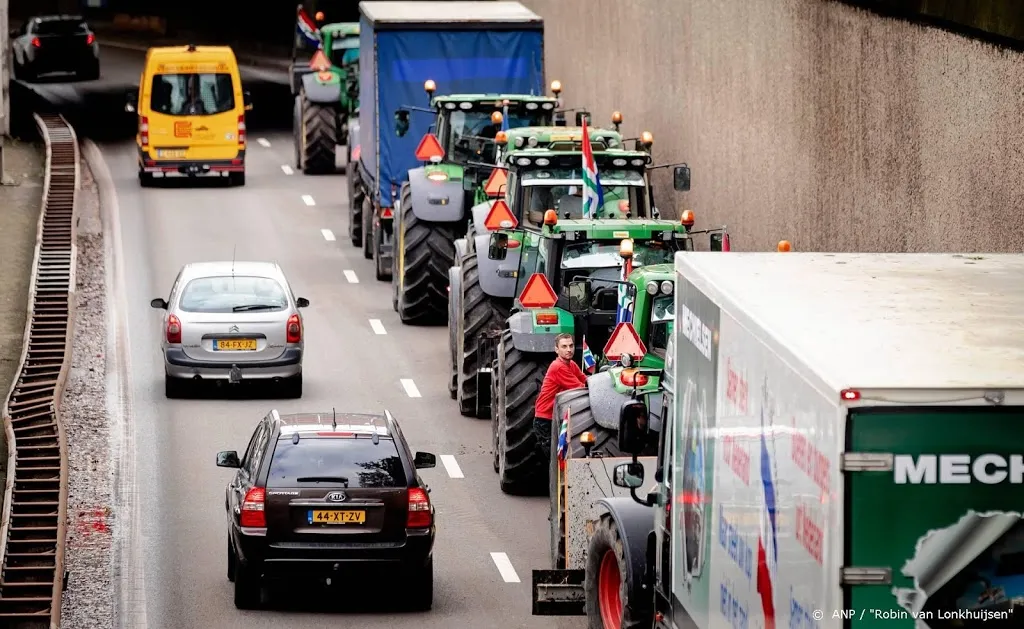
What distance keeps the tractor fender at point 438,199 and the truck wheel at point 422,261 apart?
0.20 m

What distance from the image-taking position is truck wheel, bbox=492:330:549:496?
18.7 m

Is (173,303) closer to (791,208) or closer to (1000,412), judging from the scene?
(791,208)

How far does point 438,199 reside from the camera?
26406 mm

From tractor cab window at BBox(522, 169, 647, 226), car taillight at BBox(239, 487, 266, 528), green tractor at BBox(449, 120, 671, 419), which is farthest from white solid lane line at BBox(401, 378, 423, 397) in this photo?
car taillight at BBox(239, 487, 266, 528)

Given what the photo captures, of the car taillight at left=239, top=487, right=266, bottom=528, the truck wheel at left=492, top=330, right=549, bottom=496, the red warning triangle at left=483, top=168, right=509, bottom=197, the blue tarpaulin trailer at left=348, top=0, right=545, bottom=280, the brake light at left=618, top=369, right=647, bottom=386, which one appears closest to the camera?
the car taillight at left=239, top=487, right=266, bottom=528

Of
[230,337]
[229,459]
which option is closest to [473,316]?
[230,337]

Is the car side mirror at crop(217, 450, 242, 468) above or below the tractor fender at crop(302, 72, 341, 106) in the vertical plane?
below

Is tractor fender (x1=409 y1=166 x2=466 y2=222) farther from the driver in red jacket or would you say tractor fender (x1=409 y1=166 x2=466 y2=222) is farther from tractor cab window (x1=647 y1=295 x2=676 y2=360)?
tractor cab window (x1=647 y1=295 x2=676 y2=360)

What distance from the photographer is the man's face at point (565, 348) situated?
17250 millimetres

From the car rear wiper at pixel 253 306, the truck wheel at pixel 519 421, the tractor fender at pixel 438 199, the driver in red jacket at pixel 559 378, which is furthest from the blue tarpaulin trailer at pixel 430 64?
the driver in red jacket at pixel 559 378

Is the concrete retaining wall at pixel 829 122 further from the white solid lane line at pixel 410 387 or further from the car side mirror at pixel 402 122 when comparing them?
the white solid lane line at pixel 410 387

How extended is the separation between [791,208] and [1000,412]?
1483 centimetres

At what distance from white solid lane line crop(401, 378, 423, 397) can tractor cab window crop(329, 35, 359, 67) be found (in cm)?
1652

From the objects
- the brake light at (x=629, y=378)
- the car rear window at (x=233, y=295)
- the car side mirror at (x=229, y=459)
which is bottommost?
the car side mirror at (x=229, y=459)
